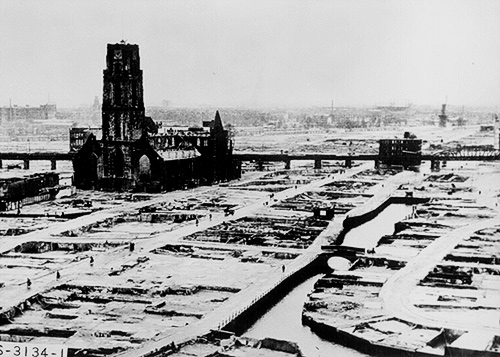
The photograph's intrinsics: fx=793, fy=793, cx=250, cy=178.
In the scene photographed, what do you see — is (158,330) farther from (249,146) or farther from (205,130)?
(249,146)

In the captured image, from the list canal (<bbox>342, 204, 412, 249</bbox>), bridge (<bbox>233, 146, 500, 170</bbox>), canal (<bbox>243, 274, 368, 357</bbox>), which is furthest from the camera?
bridge (<bbox>233, 146, 500, 170</bbox>)

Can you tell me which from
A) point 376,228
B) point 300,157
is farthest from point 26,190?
point 300,157

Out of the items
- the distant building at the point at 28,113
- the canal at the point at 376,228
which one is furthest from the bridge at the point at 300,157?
the distant building at the point at 28,113

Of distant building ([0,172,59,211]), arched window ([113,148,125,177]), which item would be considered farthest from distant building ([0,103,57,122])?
distant building ([0,172,59,211])

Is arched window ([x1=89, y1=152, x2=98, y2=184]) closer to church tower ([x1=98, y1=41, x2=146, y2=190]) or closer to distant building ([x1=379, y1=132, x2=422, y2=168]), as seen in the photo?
church tower ([x1=98, y1=41, x2=146, y2=190])

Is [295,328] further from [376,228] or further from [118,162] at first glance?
[118,162]

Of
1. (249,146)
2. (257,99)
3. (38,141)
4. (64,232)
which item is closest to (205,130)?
(257,99)

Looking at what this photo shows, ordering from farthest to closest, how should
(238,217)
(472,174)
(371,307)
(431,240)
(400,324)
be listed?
1. (472,174)
2. (238,217)
3. (431,240)
4. (371,307)
5. (400,324)
